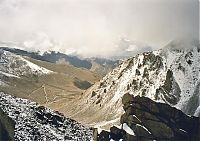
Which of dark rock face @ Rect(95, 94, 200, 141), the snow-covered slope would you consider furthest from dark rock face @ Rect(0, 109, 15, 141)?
dark rock face @ Rect(95, 94, 200, 141)

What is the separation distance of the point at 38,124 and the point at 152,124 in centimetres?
6372

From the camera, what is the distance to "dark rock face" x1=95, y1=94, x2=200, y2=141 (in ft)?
421

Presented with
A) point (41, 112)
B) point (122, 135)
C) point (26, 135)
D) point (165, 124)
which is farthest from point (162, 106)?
point (26, 135)

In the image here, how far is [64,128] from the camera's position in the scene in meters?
76.0

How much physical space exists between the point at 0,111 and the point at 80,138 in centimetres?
1270

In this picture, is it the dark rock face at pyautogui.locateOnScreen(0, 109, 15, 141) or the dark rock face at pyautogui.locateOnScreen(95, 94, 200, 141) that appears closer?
the dark rock face at pyautogui.locateOnScreen(0, 109, 15, 141)

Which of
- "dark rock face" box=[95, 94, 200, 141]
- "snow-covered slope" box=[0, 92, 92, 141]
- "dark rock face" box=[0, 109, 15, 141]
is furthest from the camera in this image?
"dark rock face" box=[95, 94, 200, 141]

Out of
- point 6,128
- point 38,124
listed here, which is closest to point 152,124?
point 38,124

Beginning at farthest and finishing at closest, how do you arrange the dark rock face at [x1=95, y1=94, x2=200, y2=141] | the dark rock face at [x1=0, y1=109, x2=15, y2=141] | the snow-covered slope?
the dark rock face at [x1=95, y1=94, x2=200, y2=141], the snow-covered slope, the dark rock face at [x1=0, y1=109, x2=15, y2=141]

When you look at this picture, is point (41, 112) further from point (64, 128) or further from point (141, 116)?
point (141, 116)

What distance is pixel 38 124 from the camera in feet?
244

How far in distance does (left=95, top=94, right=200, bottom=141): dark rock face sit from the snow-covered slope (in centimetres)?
4855

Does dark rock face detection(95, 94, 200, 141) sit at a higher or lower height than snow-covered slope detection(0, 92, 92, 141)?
higher

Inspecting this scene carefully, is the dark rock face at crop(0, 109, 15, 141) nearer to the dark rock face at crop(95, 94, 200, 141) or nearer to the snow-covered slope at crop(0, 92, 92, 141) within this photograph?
the snow-covered slope at crop(0, 92, 92, 141)
